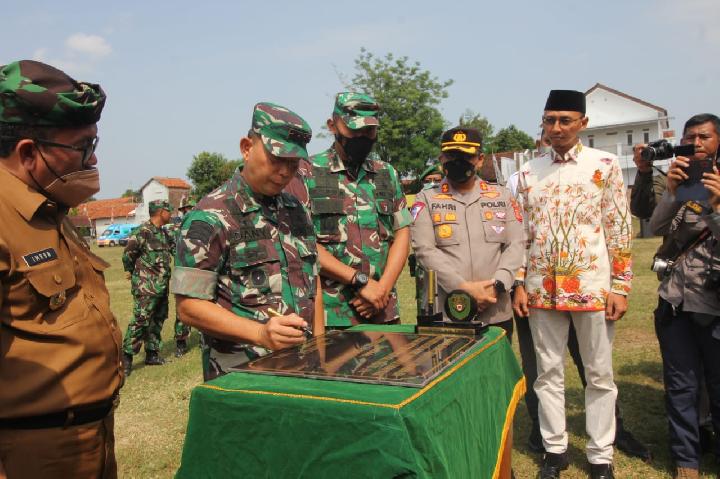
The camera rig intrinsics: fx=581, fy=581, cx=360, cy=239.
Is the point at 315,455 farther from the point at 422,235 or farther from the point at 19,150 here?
the point at 422,235

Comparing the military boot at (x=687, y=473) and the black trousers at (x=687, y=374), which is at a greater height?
the black trousers at (x=687, y=374)

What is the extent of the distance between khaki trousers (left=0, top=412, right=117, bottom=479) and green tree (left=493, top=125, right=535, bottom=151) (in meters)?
58.7

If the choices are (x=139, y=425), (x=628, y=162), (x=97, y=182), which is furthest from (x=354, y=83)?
(x=97, y=182)

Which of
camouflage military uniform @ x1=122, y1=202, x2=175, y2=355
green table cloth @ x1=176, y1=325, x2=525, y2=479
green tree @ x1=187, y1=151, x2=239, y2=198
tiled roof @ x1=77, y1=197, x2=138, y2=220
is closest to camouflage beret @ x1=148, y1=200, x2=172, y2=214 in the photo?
camouflage military uniform @ x1=122, y1=202, x2=175, y2=355

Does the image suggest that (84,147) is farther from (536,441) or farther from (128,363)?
(128,363)

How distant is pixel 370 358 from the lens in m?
1.92

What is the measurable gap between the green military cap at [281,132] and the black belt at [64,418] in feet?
3.37

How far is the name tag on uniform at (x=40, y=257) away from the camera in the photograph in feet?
5.20

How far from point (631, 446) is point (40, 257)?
365 cm

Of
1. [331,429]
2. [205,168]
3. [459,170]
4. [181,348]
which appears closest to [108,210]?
[205,168]

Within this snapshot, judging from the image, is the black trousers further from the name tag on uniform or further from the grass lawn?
the name tag on uniform

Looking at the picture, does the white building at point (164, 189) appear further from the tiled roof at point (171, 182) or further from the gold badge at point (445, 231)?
the gold badge at point (445, 231)

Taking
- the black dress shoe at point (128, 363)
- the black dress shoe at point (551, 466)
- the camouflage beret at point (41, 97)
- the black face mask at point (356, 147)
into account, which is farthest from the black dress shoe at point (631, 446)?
the black dress shoe at point (128, 363)

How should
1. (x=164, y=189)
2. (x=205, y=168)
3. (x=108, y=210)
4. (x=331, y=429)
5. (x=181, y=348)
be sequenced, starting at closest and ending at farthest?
(x=331, y=429), (x=181, y=348), (x=205, y=168), (x=108, y=210), (x=164, y=189)
